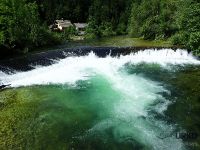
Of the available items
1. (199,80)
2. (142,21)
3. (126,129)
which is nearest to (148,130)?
(126,129)

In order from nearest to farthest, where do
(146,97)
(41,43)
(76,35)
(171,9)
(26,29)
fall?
1. (146,97)
2. (26,29)
3. (41,43)
4. (171,9)
5. (76,35)

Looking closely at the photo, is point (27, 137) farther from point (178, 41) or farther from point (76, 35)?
point (76, 35)

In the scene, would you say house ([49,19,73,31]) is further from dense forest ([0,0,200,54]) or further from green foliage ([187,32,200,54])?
green foliage ([187,32,200,54])

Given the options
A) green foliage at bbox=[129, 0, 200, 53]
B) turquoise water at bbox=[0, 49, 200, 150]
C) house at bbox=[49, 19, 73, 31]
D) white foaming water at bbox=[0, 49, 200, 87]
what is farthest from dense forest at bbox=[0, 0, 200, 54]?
turquoise water at bbox=[0, 49, 200, 150]

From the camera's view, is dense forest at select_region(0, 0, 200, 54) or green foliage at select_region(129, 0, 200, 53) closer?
dense forest at select_region(0, 0, 200, 54)

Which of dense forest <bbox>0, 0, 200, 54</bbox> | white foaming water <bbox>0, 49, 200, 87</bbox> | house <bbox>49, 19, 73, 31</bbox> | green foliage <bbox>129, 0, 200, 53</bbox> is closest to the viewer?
white foaming water <bbox>0, 49, 200, 87</bbox>

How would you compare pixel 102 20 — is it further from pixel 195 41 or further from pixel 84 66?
pixel 195 41

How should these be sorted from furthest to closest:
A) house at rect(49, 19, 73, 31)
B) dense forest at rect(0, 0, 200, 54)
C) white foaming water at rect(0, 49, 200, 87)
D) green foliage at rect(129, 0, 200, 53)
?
house at rect(49, 19, 73, 31), green foliage at rect(129, 0, 200, 53), dense forest at rect(0, 0, 200, 54), white foaming water at rect(0, 49, 200, 87)

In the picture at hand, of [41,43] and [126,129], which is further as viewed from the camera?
[41,43]
